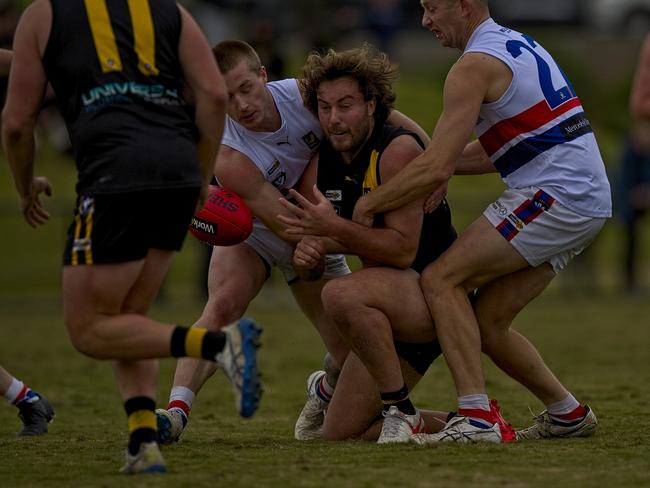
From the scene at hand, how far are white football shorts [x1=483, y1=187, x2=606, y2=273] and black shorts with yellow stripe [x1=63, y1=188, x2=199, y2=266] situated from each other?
1.59 metres

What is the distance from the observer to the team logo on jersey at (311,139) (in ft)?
20.8

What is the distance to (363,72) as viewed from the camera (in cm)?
579

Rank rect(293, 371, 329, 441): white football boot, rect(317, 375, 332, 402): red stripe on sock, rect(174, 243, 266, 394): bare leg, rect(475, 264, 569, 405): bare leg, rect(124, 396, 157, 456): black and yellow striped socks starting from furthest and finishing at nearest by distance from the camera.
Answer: rect(317, 375, 332, 402): red stripe on sock
rect(174, 243, 266, 394): bare leg
rect(293, 371, 329, 441): white football boot
rect(475, 264, 569, 405): bare leg
rect(124, 396, 157, 456): black and yellow striped socks

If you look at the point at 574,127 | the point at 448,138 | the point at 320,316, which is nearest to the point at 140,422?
the point at 448,138

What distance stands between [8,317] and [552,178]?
10111 millimetres

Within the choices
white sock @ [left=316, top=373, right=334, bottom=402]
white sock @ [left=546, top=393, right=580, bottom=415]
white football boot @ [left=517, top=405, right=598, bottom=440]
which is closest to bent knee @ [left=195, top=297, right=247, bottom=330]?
white sock @ [left=316, top=373, right=334, bottom=402]

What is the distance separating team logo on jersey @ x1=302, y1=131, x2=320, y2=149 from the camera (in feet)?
20.8

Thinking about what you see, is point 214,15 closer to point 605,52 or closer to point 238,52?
point 605,52

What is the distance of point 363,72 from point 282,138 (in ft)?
2.28

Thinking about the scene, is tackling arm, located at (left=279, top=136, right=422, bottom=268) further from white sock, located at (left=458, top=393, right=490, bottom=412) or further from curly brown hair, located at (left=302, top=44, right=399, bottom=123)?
white sock, located at (left=458, top=393, right=490, bottom=412)

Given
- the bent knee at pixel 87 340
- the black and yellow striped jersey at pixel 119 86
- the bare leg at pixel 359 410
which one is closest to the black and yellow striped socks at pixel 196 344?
the bent knee at pixel 87 340

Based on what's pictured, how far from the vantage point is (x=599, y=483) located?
4.51 m

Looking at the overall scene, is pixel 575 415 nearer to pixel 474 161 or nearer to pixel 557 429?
pixel 557 429

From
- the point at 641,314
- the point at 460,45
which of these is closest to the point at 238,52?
the point at 460,45
